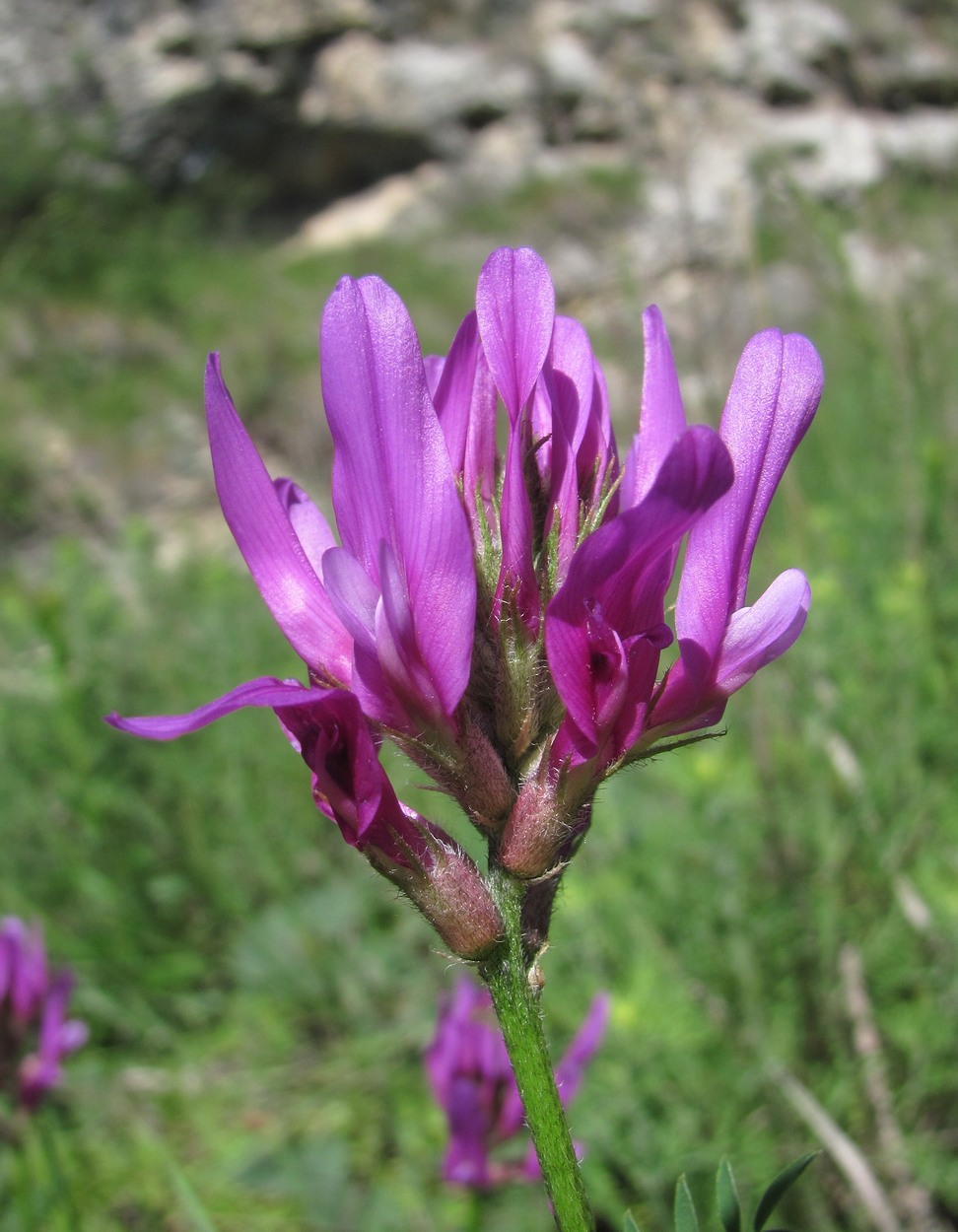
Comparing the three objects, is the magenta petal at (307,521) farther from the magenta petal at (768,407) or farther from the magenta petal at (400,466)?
the magenta petal at (768,407)

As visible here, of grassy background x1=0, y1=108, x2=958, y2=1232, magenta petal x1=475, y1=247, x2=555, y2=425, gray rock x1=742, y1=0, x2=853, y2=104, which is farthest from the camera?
gray rock x1=742, y1=0, x2=853, y2=104

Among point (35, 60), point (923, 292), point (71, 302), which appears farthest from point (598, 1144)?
point (35, 60)

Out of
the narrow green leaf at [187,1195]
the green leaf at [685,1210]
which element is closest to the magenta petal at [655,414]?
the green leaf at [685,1210]

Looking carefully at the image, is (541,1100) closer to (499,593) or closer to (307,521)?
(499,593)

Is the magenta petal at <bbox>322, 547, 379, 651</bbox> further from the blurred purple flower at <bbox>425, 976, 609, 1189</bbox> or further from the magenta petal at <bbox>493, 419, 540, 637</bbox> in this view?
the blurred purple flower at <bbox>425, 976, 609, 1189</bbox>

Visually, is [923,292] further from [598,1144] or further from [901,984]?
[598,1144]

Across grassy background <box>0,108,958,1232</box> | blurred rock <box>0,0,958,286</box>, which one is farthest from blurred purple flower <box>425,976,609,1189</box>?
blurred rock <box>0,0,958,286</box>

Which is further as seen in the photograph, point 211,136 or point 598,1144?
point 211,136
